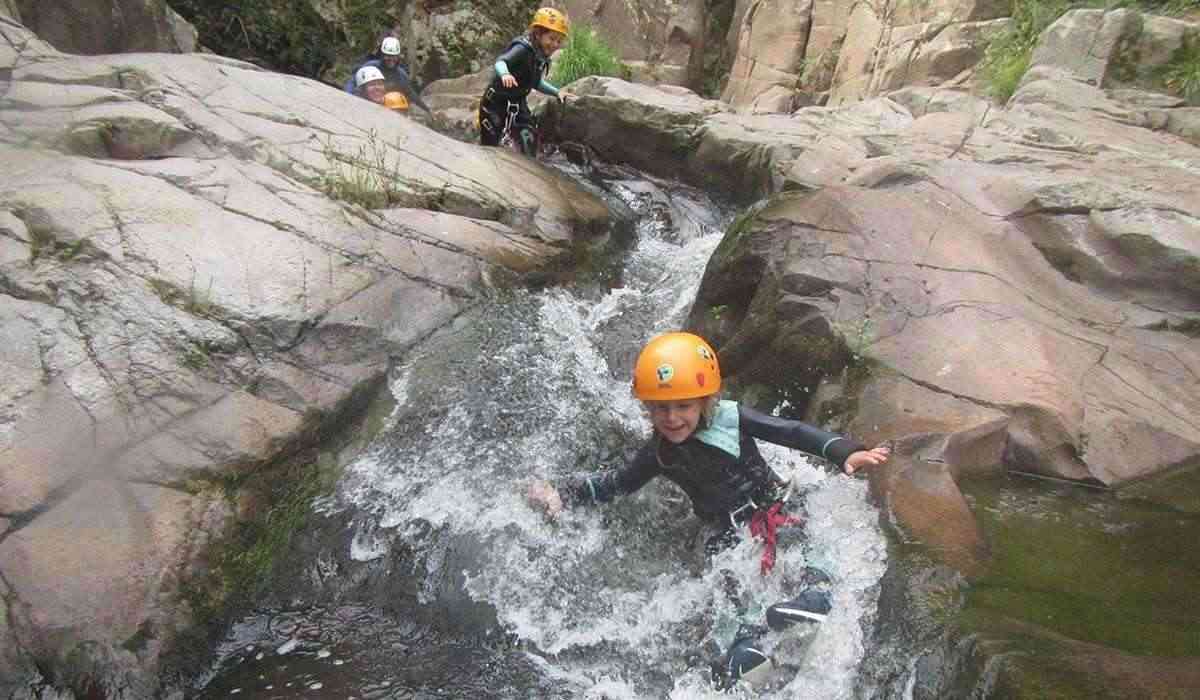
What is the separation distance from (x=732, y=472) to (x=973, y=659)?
1.26m

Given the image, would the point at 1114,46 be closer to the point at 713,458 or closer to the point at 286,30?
the point at 713,458

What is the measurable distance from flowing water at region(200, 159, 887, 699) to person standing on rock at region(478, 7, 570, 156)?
151 inches

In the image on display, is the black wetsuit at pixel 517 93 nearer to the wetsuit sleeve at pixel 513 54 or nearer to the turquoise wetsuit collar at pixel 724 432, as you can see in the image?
the wetsuit sleeve at pixel 513 54

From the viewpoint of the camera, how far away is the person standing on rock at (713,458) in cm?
333

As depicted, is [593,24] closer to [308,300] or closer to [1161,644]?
[308,300]

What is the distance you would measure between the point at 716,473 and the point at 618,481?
461mm

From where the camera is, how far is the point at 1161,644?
9.11 ft

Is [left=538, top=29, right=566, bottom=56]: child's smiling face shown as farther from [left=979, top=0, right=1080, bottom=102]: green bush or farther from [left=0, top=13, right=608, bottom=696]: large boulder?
[left=979, top=0, right=1080, bottom=102]: green bush

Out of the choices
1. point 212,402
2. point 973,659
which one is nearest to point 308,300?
point 212,402

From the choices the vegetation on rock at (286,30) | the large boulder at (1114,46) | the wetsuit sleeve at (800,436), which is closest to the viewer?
the wetsuit sleeve at (800,436)

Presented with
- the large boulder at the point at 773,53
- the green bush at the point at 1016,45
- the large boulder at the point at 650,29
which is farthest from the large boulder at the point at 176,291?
the large boulder at the point at 650,29

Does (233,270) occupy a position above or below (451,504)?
above

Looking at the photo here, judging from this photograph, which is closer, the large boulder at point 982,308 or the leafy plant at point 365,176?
the large boulder at point 982,308

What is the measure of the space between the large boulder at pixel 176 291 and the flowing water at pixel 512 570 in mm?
398
